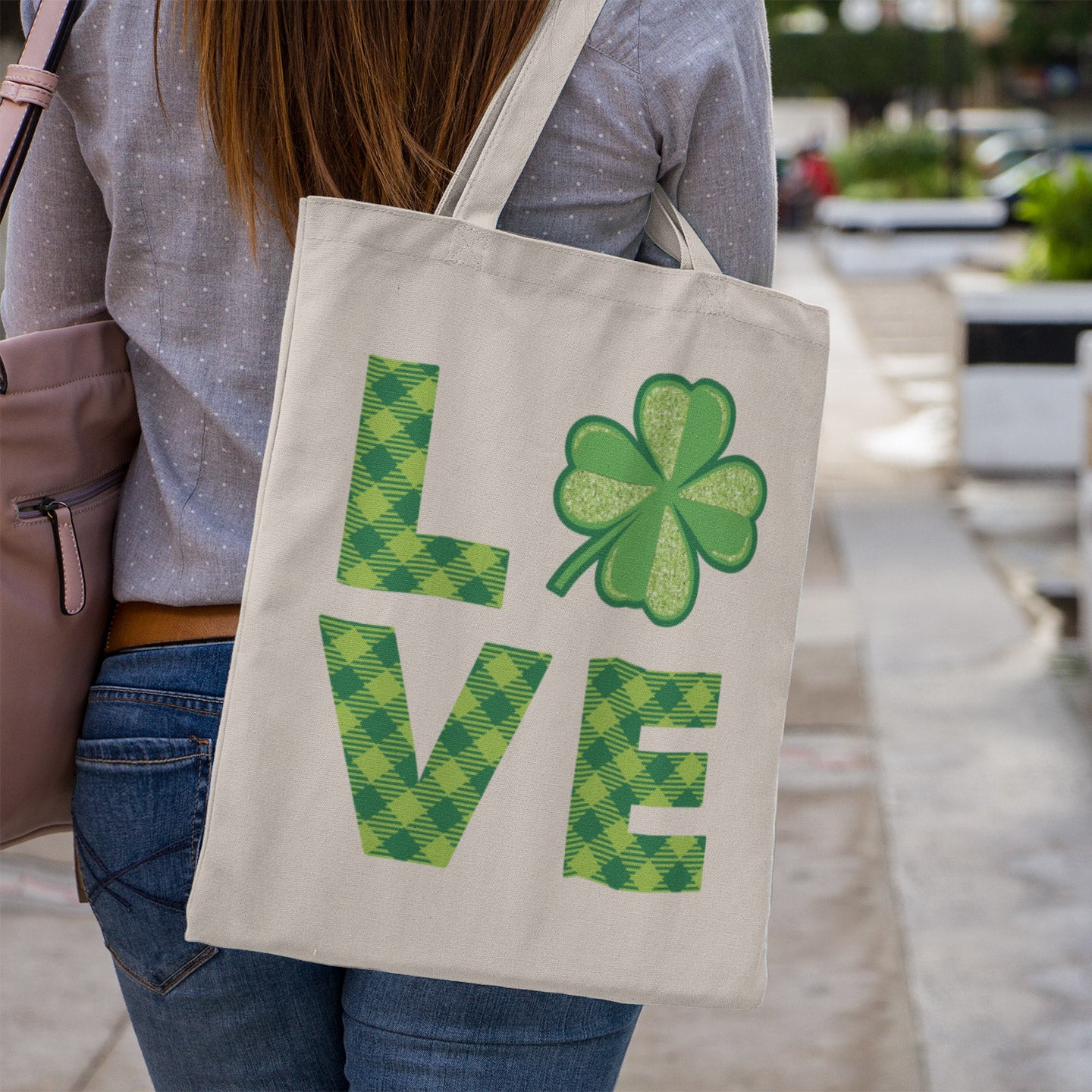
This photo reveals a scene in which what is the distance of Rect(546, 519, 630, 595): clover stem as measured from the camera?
1102mm

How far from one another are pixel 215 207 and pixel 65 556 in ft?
1.10

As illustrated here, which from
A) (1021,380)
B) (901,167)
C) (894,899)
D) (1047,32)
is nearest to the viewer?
(894,899)

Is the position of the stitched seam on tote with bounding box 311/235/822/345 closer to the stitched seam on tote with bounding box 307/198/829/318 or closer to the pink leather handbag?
the stitched seam on tote with bounding box 307/198/829/318

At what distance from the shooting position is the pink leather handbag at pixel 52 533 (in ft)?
4.00

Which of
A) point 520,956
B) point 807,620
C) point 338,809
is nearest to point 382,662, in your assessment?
point 338,809

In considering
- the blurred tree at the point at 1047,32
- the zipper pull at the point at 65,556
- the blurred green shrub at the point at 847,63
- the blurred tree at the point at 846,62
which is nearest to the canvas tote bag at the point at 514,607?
the zipper pull at the point at 65,556

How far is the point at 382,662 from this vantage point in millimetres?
1086

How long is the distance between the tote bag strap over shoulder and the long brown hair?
2 cm

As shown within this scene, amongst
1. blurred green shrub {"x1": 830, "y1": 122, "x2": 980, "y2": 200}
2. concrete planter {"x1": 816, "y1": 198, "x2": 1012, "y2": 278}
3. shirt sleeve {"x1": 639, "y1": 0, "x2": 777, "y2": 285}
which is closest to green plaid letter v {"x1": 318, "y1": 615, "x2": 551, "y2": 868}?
shirt sleeve {"x1": 639, "y1": 0, "x2": 777, "y2": 285}

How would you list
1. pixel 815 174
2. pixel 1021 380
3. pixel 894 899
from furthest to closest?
1. pixel 815 174
2. pixel 1021 380
3. pixel 894 899

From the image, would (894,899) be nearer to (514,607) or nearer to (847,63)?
(514,607)

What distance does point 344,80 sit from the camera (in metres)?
1.08

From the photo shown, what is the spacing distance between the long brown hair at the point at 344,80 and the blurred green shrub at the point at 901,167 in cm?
2061

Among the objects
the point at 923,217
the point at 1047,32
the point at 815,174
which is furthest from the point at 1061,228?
the point at 1047,32
